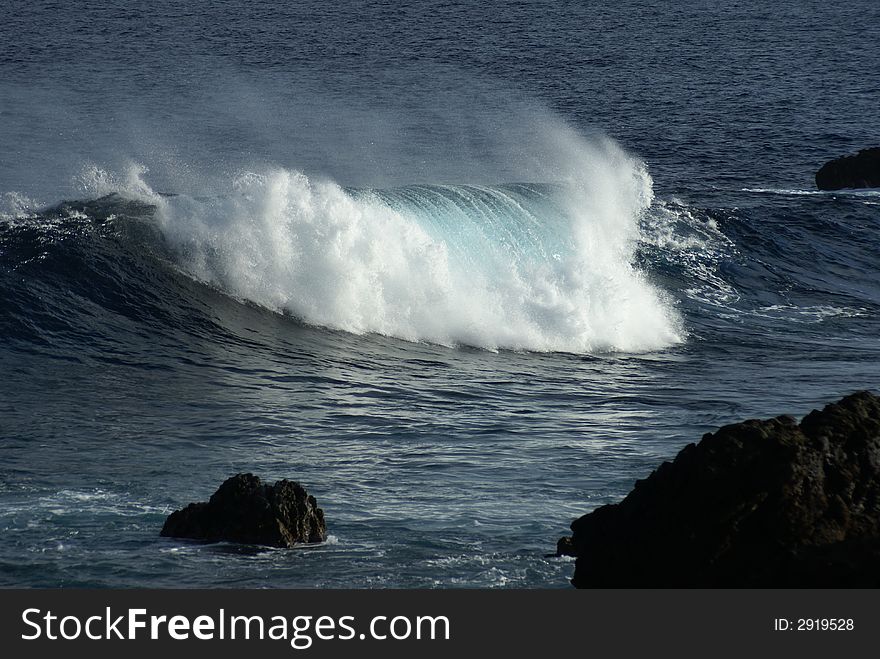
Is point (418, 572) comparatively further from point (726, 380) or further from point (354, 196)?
point (354, 196)

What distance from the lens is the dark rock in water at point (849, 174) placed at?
4531 cm

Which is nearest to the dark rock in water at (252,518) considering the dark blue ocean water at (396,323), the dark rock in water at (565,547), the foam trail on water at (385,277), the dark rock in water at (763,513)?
the dark blue ocean water at (396,323)

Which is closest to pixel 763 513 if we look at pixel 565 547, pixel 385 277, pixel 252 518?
pixel 565 547

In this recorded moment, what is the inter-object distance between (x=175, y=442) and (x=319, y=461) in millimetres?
1891

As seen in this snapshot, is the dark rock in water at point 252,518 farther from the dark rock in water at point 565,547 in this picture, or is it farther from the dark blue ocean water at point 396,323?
the dark rock in water at point 565,547

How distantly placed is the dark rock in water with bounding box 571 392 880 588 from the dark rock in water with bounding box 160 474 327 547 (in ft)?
10.7

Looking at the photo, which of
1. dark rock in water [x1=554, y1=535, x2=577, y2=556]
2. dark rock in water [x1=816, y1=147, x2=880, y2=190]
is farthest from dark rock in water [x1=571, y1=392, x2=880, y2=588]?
dark rock in water [x1=816, y1=147, x2=880, y2=190]

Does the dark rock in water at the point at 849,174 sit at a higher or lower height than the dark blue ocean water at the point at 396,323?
higher

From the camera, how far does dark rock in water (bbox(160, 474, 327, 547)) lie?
12875 mm

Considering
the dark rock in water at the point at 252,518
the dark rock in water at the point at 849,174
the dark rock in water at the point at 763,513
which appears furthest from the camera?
the dark rock in water at the point at 849,174

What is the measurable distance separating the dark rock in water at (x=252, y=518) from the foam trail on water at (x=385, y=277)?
11.6 meters

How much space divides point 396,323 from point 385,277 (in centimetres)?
106

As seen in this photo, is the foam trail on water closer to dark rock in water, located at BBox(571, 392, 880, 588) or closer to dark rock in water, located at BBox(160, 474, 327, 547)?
dark rock in water, located at BBox(160, 474, 327, 547)
